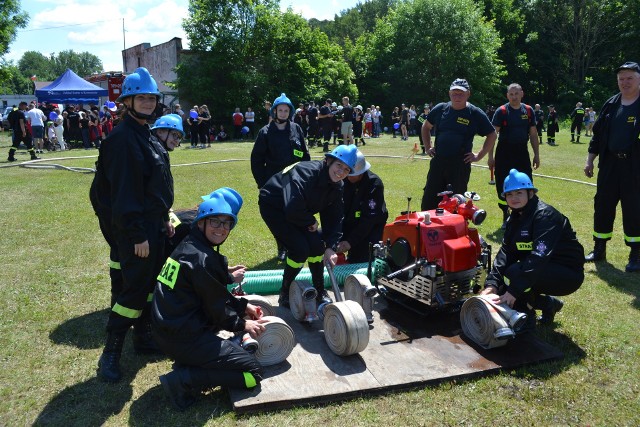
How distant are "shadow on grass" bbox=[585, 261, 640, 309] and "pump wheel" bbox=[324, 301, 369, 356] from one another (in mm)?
3175

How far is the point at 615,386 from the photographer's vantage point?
151 inches

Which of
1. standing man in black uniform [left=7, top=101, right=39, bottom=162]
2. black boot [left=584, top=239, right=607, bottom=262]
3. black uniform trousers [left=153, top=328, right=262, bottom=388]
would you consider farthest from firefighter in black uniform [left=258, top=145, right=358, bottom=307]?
standing man in black uniform [left=7, top=101, right=39, bottom=162]

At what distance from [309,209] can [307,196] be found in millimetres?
148

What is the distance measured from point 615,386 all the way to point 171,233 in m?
3.72

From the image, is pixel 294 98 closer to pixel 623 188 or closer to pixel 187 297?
pixel 623 188

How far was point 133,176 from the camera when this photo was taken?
3.80 meters

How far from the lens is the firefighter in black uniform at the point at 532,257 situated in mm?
4328

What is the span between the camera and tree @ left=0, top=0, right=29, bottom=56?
104 ft

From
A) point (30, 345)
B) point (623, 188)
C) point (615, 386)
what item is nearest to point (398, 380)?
point (615, 386)

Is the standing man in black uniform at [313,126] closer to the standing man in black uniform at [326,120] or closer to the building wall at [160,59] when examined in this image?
the standing man in black uniform at [326,120]

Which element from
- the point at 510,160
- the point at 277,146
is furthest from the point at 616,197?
the point at 277,146

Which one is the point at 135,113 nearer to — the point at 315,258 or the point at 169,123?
the point at 169,123

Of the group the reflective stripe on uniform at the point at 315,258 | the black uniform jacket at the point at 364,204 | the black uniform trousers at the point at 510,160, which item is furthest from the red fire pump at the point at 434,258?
the black uniform trousers at the point at 510,160

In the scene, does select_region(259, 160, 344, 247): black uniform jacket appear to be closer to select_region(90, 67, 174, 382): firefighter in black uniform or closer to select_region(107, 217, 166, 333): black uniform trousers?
select_region(90, 67, 174, 382): firefighter in black uniform
